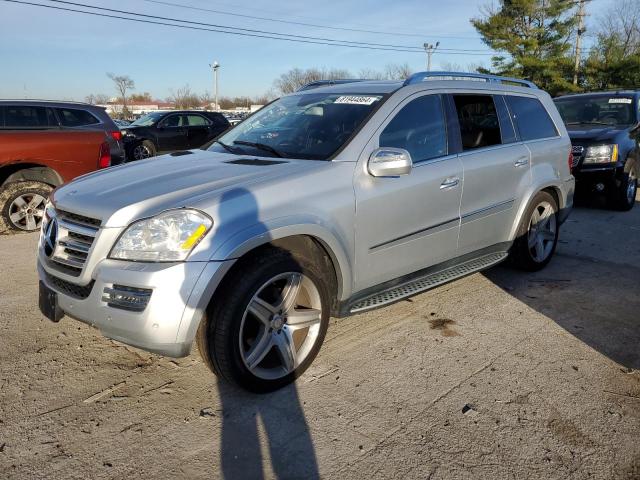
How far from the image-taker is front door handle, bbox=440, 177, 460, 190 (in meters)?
3.82

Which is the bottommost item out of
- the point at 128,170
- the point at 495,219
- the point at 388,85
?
the point at 495,219

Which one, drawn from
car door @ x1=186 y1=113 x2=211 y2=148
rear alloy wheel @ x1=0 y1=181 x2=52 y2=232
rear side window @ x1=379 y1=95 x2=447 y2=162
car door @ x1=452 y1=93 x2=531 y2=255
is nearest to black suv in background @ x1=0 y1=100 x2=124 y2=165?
rear alloy wheel @ x1=0 y1=181 x2=52 y2=232

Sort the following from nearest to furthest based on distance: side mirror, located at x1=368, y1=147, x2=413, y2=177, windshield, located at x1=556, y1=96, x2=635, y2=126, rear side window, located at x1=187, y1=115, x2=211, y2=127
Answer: side mirror, located at x1=368, y1=147, x2=413, y2=177
windshield, located at x1=556, y1=96, x2=635, y2=126
rear side window, located at x1=187, y1=115, x2=211, y2=127

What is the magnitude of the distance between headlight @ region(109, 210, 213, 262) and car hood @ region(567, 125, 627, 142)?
7439mm

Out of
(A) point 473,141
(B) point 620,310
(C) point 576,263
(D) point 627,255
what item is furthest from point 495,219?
(D) point 627,255

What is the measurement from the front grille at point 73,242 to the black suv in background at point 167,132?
1240 cm

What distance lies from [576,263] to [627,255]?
768 mm

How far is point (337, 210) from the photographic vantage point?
3168mm

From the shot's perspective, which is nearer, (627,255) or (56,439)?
(56,439)

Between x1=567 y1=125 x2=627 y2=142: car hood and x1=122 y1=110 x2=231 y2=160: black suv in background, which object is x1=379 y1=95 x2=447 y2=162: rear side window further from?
x1=122 y1=110 x2=231 y2=160: black suv in background

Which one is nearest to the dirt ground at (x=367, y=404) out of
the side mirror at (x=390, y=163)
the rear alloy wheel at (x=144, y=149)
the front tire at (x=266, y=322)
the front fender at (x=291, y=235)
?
the front tire at (x=266, y=322)

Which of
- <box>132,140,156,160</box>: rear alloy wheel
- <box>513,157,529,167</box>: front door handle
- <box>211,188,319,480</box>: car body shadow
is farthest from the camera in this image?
<box>132,140,156,160</box>: rear alloy wheel

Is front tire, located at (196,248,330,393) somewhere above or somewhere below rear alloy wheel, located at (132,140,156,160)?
below

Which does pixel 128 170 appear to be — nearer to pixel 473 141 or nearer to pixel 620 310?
pixel 473 141
